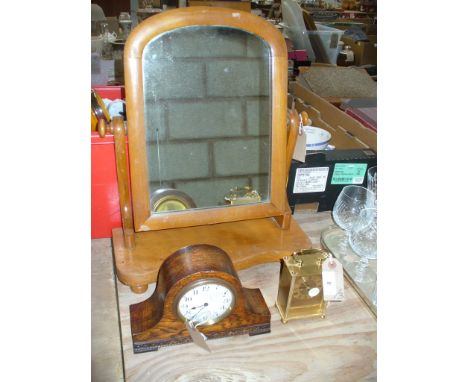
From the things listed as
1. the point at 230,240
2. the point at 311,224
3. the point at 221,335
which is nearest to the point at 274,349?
the point at 221,335

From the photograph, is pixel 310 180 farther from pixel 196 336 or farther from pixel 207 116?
pixel 196 336

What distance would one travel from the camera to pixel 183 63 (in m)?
0.71

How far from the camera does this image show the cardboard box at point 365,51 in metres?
2.02

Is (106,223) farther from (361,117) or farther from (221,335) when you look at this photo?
(361,117)

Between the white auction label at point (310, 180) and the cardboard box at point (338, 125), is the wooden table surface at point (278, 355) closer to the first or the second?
the white auction label at point (310, 180)

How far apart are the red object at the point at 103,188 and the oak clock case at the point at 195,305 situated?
24 centimetres

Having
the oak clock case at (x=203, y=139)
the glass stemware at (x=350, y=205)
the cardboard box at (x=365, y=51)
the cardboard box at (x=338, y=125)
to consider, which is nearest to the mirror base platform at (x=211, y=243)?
the oak clock case at (x=203, y=139)

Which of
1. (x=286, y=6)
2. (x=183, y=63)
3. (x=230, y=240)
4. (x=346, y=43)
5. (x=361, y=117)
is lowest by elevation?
(x=230, y=240)

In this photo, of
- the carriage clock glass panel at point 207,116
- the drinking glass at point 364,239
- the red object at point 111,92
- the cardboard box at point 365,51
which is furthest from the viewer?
the cardboard box at point 365,51

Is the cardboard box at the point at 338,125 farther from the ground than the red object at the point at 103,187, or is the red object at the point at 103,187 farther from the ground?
the cardboard box at the point at 338,125

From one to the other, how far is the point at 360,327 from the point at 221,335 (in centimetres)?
21

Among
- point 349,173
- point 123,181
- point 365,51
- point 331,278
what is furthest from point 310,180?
point 365,51

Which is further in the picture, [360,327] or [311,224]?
[311,224]

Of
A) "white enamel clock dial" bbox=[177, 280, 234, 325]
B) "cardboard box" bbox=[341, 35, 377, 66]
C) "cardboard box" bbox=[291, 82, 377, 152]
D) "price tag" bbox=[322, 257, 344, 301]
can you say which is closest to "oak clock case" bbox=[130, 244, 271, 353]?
"white enamel clock dial" bbox=[177, 280, 234, 325]
